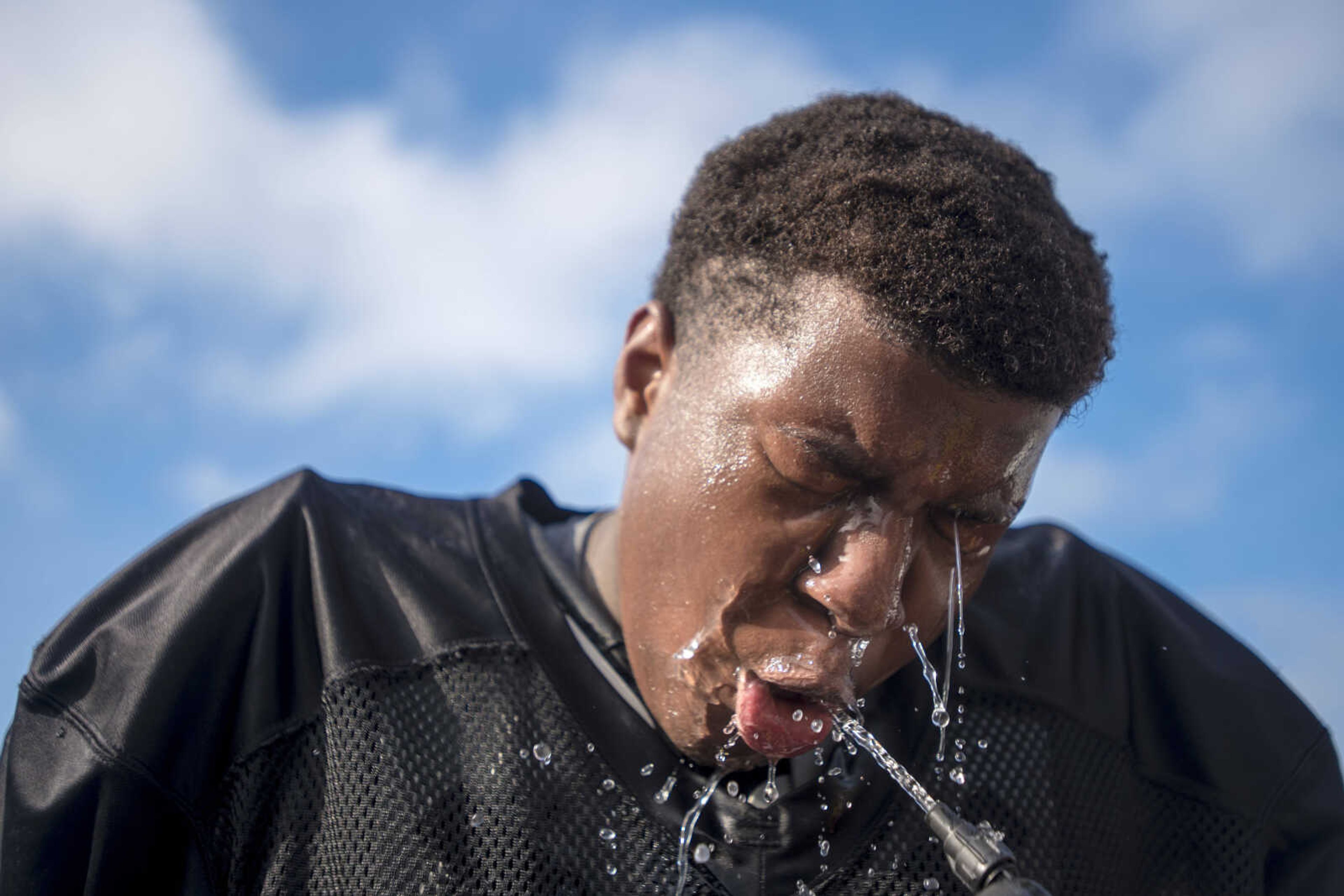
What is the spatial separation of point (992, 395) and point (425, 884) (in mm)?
1146

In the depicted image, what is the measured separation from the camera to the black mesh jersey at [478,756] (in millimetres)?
1931

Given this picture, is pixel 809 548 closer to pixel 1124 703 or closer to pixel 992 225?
pixel 992 225

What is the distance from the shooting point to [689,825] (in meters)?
2.04

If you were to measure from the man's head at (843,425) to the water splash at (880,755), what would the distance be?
96mm

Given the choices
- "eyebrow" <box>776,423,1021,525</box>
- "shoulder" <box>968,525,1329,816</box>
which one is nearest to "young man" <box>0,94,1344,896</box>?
"eyebrow" <box>776,423,1021,525</box>

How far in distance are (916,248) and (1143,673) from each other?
1253 mm

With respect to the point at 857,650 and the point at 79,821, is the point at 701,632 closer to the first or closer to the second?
the point at 857,650

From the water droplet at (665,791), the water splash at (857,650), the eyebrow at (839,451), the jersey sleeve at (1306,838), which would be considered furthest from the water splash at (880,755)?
the jersey sleeve at (1306,838)

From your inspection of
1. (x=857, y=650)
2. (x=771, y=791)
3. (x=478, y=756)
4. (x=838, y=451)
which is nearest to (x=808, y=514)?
(x=838, y=451)

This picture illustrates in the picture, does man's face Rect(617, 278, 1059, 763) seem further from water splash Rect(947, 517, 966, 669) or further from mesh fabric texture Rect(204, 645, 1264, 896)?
mesh fabric texture Rect(204, 645, 1264, 896)

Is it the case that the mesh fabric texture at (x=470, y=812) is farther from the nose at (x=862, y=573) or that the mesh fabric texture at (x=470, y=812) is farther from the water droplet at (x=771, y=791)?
the nose at (x=862, y=573)

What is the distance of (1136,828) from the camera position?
7.95 ft

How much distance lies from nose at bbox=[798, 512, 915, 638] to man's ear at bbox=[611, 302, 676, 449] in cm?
47

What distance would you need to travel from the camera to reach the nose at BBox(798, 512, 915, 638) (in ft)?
6.03
